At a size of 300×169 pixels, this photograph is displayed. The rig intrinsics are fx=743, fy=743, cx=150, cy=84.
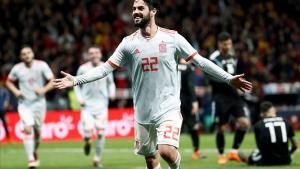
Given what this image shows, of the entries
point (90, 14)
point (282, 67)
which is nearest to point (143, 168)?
point (282, 67)

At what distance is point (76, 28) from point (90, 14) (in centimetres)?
190

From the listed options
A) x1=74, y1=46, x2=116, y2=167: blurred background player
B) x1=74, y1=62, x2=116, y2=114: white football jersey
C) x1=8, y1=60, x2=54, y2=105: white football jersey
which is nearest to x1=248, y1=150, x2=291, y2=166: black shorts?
x1=74, y1=46, x2=116, y2=167: blurred background player

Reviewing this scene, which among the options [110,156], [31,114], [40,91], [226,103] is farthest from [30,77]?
[226,103]

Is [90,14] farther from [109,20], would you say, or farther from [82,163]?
[82,163]

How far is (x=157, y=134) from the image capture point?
972cm

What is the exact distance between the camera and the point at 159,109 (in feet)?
32.0

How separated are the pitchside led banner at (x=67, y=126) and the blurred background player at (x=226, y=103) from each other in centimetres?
964

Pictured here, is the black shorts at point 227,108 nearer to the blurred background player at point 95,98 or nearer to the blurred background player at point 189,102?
the blurred background player at point 189,102

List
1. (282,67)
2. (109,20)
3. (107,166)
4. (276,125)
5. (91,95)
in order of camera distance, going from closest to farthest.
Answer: (276,125) → (107,166) → (91,95) → (282,67) → (109,20)

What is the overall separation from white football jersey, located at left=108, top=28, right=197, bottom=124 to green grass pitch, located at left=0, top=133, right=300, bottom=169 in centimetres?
472

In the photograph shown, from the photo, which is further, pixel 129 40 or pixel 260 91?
pixel 260 91

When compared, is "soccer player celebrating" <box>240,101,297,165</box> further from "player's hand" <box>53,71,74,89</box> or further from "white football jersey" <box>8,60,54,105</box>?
"player's hand" <box>53,71,74,89</box>

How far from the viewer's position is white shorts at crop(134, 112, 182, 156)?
950cm

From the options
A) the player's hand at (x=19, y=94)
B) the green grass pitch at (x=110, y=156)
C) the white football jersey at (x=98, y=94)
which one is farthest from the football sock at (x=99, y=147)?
the player's hand at (x=19, y=94)
